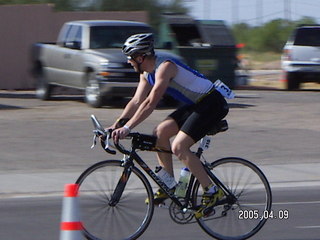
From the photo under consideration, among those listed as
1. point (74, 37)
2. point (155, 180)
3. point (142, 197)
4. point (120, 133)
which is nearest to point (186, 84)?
point (120, 133)

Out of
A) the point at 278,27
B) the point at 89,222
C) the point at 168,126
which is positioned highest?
the point at 168,126

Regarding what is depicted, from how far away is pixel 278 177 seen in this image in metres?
11.4

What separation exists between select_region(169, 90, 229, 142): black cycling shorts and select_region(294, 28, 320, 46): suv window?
1719cm

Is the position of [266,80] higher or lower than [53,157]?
lower

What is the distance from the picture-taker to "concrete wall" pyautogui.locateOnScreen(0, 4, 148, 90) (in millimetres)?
24125

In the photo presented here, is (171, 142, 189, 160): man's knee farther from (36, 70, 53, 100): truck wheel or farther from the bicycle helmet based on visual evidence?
(36, 70, 53, 100): truck wheel

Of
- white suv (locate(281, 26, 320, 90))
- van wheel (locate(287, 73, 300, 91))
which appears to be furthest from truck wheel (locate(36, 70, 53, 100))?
van wheel (locate(287, 73, 300, 91))

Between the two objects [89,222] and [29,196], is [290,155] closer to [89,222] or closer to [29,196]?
[29,196]

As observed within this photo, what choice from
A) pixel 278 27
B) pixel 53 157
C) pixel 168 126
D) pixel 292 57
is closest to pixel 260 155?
pixel 53 157

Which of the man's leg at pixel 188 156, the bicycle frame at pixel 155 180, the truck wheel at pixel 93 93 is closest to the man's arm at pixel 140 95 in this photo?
the bicycle frame at pixel 155 180

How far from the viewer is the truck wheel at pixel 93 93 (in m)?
18.0

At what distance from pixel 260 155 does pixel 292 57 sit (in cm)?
1130

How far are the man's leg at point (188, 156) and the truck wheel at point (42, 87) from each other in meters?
13.5

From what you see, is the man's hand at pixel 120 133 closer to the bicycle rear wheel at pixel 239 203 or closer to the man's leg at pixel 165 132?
the man's leg at pixel 165 132
